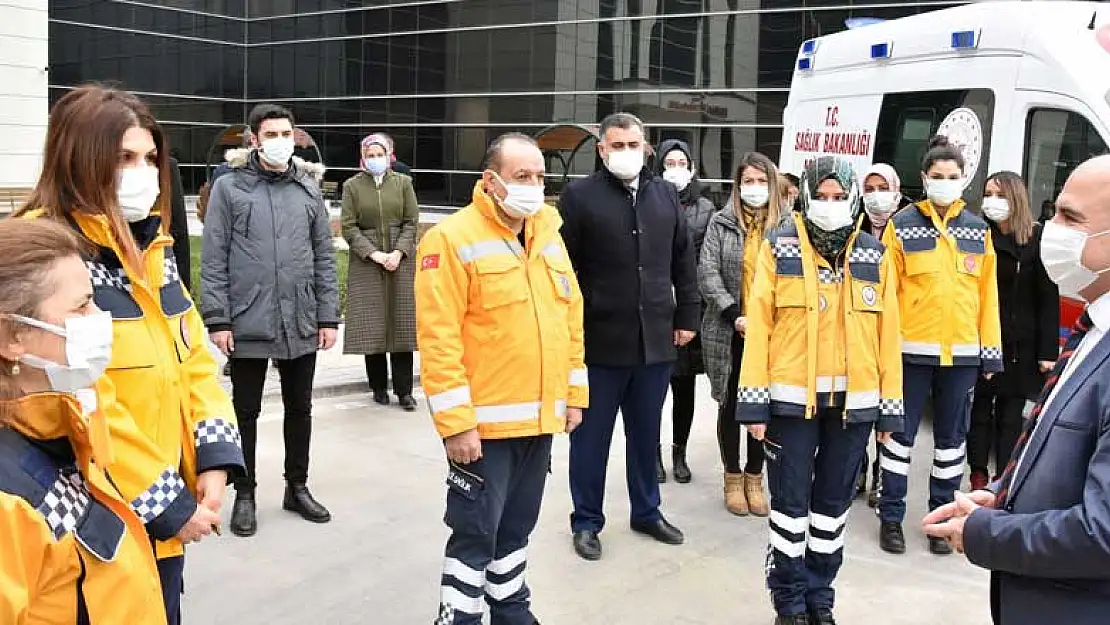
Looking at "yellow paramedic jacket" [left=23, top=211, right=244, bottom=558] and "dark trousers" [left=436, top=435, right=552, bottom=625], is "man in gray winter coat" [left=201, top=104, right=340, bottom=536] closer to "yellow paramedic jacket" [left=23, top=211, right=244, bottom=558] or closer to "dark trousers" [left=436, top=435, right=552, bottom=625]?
"dark trousers" [left=436, top=435, right=552, bottom=625]

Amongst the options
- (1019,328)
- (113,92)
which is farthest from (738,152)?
(113,92)

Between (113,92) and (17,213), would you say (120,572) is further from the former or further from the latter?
(113,92)

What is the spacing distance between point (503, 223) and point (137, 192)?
1419mm

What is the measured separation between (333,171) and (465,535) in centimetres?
3034

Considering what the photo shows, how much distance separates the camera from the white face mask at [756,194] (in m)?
5.82

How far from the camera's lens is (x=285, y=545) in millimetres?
5160

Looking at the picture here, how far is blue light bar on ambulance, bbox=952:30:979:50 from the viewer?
720 cm

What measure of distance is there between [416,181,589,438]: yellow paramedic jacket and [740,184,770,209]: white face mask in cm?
229

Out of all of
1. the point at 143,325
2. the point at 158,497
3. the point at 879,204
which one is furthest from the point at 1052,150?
the point at 158,497

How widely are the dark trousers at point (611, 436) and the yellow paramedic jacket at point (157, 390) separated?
8.44 feet

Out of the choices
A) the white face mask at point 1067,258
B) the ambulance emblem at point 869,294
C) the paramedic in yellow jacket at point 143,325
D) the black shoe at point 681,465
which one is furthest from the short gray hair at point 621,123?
the white face mask at point 1067,258

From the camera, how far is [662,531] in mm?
5391

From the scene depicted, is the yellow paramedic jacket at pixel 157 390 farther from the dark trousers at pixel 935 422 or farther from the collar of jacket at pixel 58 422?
the dark trousers at pixel 935 422

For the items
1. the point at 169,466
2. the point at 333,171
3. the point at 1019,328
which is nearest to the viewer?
the point at 169,466
